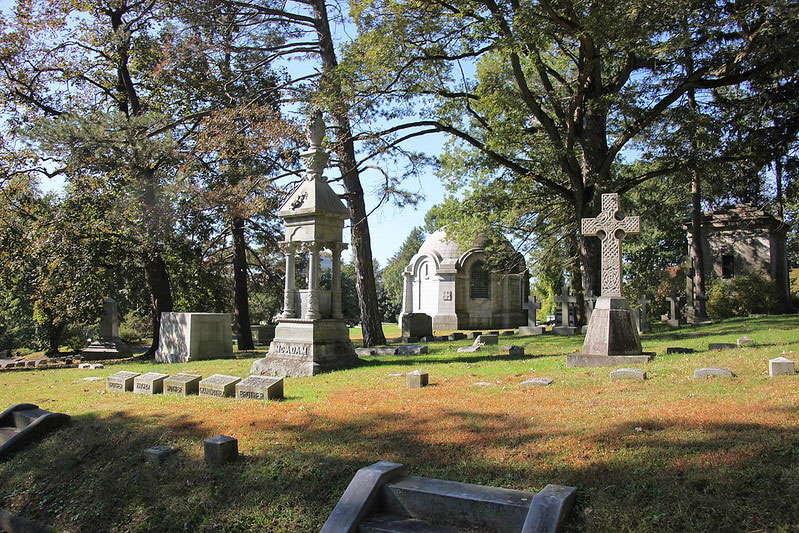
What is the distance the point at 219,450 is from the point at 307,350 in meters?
5.51

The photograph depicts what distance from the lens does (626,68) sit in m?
15.4

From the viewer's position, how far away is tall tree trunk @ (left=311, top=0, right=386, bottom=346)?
16.0 metres

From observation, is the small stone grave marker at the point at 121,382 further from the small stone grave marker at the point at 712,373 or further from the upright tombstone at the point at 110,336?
the upright tombstone at the point at 110,336

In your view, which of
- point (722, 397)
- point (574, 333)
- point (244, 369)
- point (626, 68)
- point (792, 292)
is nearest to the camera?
point (722, 397)

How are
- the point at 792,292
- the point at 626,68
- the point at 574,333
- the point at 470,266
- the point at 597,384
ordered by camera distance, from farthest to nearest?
the point at 470,266 < the point at 792,292 < the point at 574,333 < the point at 626,68 < the point at 597,384

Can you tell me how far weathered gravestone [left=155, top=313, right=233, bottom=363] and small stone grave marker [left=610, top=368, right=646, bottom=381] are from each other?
11175 mm

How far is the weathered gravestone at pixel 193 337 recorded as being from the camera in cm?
1532

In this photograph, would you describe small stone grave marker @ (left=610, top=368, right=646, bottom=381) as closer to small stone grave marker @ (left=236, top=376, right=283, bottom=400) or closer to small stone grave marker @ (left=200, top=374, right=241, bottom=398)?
small stone grave marker @ (left=236, top=376, right=283, bottom=400)

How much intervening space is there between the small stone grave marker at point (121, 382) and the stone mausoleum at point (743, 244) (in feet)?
93.0

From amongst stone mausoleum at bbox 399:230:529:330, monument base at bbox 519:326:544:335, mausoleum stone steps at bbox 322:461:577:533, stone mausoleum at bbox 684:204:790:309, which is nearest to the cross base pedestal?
mausoleum stone steps at bbox 322:461:577:533

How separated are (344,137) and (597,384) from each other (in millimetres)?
9987

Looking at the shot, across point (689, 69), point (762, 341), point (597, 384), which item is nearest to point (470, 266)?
point (689, 69)

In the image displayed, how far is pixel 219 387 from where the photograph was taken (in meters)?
8.69

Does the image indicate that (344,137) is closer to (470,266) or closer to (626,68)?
(626,68)
